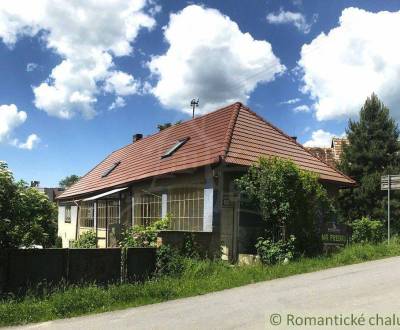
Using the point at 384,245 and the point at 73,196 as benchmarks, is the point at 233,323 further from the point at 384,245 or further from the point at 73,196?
the point at 73,196

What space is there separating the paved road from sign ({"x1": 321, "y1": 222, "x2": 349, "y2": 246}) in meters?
5.45

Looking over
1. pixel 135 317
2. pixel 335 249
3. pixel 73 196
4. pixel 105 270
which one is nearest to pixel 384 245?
pixel 335 249

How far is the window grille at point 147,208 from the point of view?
59.3 feet

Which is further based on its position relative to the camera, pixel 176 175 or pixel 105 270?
pixel 176 175

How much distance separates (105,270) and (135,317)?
3.37m

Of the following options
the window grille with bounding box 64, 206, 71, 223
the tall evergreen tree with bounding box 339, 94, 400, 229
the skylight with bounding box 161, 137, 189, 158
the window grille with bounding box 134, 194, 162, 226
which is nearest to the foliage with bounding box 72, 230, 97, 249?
the window grille with bounding box 134, 194, 162, 226

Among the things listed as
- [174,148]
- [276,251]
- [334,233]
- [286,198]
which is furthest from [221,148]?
[334,233]

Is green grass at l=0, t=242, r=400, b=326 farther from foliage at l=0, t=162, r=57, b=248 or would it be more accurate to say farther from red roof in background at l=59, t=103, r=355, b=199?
red roof in background at l=59, t=103, r=355, b=199

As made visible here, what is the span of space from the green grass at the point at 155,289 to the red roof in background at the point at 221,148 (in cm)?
375

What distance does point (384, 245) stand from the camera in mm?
14742

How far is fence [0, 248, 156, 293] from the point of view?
10.3 meters

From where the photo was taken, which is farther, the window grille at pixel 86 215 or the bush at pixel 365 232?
the window grille at pixel 86 215

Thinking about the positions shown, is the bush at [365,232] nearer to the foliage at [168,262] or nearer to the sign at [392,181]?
the sign at [392,181]

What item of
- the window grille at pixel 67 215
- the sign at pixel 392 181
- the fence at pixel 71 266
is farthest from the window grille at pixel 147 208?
Result: the window grille at pixel 67 215
